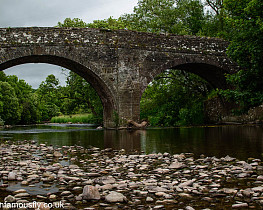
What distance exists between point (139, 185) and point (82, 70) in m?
13.0

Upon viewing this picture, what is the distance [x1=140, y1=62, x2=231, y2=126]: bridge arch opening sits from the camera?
818 inches

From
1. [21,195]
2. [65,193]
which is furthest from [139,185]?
[21,195]

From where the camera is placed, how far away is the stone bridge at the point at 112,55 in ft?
46.2

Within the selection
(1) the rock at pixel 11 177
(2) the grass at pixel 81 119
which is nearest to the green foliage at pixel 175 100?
(2) the grass at pixel 81 119

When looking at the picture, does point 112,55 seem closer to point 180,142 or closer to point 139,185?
point 180,142

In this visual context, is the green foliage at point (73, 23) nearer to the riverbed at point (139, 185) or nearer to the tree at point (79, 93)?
the tree at point (79, 93)

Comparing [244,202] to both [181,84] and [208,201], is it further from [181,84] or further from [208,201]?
[181,84]

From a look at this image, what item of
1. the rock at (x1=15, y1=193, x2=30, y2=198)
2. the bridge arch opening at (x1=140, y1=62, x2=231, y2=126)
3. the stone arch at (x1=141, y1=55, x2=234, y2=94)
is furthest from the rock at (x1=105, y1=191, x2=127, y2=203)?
the bridge arch opening at (x1=140, y1=62, x2=231, y2=126)

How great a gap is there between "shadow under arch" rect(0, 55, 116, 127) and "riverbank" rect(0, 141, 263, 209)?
1059cm

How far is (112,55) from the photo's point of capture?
15539 millimetres

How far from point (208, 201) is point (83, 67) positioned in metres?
13.1

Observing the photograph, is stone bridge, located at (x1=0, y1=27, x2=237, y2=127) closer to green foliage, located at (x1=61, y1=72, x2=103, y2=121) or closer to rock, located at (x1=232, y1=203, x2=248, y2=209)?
green foliage, located at (x1=61, y1=72, x2=103, y2=121)

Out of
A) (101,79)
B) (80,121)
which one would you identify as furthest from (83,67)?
(80,121)

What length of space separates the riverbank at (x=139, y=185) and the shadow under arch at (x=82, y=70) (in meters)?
10.6
